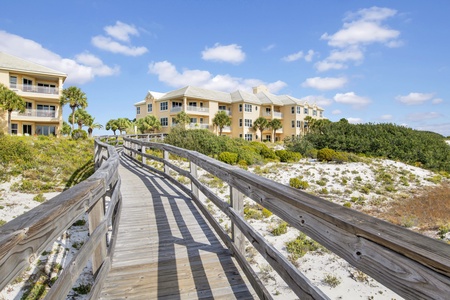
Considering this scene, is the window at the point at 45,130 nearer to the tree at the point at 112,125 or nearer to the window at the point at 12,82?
the window at the point at 12,82

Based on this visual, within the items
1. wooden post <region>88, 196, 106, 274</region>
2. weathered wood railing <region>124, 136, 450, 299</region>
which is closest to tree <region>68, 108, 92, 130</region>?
wooden post <region>88, 196, 106, 274</region>

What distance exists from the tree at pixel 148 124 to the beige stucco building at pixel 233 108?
5.70ft

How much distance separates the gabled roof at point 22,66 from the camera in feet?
97.5

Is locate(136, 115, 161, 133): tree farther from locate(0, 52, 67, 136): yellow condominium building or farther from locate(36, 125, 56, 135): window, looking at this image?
locate(36, 125, 56, 135): window

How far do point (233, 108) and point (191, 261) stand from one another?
4659 centimetres

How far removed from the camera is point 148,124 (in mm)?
42250

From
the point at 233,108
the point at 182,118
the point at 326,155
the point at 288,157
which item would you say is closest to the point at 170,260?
the point at 288,157

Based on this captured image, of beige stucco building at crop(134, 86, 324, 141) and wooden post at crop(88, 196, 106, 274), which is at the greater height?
beige stucco building at crop(134, 86, 324, 141)

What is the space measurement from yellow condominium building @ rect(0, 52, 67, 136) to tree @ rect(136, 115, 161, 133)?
11.5m

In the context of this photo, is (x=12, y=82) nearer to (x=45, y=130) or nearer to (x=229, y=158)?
(x=45, y=130)

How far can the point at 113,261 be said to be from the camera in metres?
3.57

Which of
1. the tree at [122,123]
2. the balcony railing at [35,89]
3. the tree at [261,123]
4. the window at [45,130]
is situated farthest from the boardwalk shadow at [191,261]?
the tree at [122,123]

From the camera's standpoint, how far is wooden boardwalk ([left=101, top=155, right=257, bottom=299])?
9.54ft

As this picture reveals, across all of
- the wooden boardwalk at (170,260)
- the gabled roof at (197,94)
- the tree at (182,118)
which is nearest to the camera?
the wooden boardwalk at (170,260)
